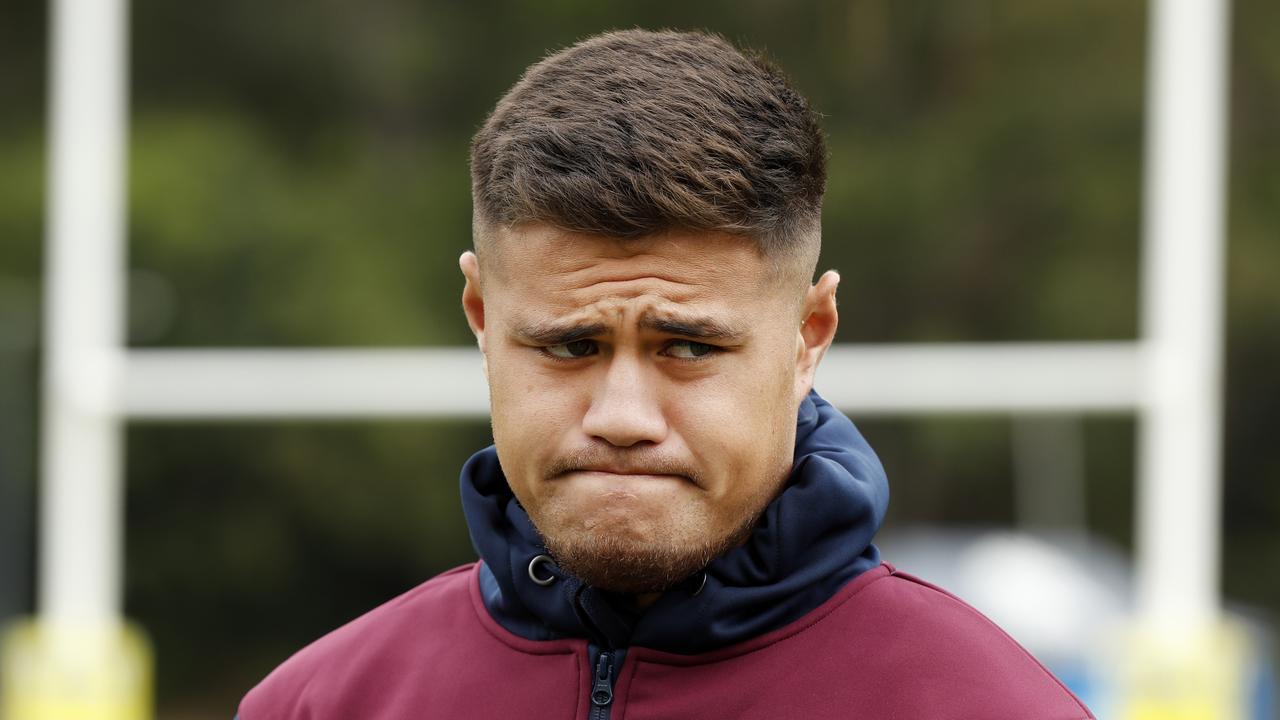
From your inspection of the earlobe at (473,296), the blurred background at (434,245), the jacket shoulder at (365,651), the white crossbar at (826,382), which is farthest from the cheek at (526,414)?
the blurred background at (434,245)

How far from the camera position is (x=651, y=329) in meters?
1.63

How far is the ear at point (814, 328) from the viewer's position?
5.77 ft

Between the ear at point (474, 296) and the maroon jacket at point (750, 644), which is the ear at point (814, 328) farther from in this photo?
the ear at point (474, 296)

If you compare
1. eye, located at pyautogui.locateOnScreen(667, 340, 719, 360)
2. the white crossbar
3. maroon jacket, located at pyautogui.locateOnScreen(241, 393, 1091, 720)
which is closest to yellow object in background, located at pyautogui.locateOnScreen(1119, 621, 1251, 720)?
the white crossbar

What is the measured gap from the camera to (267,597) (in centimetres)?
807

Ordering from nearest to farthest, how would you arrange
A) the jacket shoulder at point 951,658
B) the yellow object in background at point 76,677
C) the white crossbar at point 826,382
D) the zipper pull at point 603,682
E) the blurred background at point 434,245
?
1. the jacket shoulder at point 951,658
2. the zipper pull at point 603,682
3. the yellow object in background at point 76,677
4. the white crossbar at point 826,382
5. the blurred background at point 434,245

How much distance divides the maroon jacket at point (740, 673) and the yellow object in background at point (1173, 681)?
3537 millimetres

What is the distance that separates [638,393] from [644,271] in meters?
0.11

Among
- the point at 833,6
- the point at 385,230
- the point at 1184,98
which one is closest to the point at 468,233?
the point at 385,230

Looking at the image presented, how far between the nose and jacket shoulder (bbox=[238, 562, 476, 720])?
Result: 0.34 metres

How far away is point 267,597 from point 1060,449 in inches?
140

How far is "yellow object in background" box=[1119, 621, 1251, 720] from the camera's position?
5.02 metres

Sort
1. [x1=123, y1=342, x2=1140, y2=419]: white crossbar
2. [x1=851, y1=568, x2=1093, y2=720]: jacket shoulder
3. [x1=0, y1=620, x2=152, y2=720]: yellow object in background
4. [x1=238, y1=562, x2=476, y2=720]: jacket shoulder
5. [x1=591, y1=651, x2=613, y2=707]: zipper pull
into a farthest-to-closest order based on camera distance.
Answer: [x1=123, y1=342, x2=1140, y2=419]: white crossbar, [x1=0, y1=620, x2=152, y2=720]: yellow object in background, [x1=238, y1=562, x2=476, y2=720]: jacket shoulder, [x1=591, y1=651, x2=613, y2=707]: zipper pull, [x1=851, y1=568, x2=1093, y2=720]: jacket shoulder

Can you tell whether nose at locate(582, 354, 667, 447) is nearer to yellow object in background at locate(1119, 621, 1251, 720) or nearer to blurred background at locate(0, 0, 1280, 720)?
yellow object in background at locate(1119, 621, 1251, 720)
